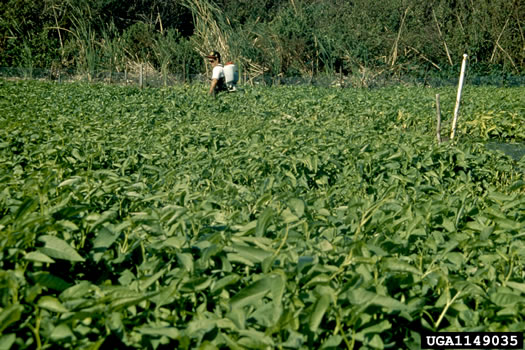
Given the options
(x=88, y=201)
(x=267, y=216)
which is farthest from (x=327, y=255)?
(x=88, y=201)

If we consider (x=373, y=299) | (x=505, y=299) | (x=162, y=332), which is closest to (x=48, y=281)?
(x=162, y=332)

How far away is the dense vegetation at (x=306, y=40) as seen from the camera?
67.3 feet

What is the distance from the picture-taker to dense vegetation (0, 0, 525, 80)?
67.3 feet

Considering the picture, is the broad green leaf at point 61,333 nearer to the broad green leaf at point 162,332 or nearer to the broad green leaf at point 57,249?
the broad green leaf at point 162,332

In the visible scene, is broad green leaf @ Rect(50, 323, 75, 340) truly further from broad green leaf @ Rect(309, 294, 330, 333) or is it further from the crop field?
broad green leaf @ Rect(309, 294, 330, 333)

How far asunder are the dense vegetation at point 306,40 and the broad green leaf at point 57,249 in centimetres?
1799

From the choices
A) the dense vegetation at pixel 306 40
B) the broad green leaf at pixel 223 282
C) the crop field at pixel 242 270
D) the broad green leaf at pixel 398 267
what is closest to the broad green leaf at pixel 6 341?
the crop field at pixel 242 270

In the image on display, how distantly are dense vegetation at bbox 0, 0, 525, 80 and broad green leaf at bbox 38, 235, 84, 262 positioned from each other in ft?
59.0

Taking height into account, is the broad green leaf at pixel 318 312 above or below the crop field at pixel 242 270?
above

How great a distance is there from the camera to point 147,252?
209 cm

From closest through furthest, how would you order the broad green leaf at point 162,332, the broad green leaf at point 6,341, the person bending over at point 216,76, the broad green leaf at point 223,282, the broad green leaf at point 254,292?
the broad green leaf at point 6,341 → the broad green leaf at point 162,332 → the broad green leaf at point 254,292 → the broad green leaf at point 223,282 → the person bending over at point 216,76

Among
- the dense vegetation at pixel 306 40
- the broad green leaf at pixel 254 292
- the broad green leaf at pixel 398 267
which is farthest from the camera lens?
the dense vegetation at pixel 306 40

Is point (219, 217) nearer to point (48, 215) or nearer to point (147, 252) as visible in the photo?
point (147, 252)

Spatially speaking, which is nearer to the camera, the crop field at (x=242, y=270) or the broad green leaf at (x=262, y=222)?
the crop field at (x=242, y=270)
